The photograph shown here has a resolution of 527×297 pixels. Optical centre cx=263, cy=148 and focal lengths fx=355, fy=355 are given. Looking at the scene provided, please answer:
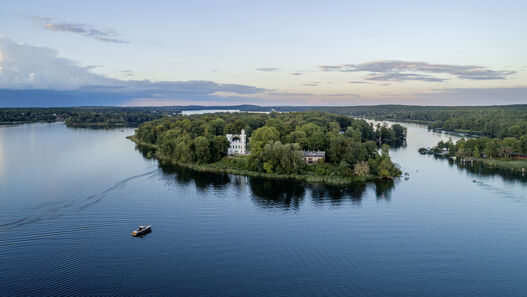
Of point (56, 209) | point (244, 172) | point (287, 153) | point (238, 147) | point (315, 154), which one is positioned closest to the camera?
point (56, 209)

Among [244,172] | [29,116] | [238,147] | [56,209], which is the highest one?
[29,116]

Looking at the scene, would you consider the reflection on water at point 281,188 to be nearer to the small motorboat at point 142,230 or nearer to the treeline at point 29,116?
the small motorboat at point 142,230

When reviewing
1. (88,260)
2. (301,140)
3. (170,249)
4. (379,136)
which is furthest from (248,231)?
(379,136)

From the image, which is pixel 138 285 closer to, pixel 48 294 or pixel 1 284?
pixel 48 294

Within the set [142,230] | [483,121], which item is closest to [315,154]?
[142,230]

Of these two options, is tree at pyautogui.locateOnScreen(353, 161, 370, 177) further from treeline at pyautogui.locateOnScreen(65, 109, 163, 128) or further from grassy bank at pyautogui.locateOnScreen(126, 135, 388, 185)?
treeline at pyautogui.locateOnScreen(65, 109, 163, 128)

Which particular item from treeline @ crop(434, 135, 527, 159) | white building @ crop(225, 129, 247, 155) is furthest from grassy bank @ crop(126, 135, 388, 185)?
treeline @ crop(434, 135, 527, 159)

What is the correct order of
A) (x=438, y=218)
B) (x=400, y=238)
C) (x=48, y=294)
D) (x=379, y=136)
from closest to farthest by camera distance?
(x=48, y=294), (x=400, y=238), (x=438, y=218), (x=379, y=136)

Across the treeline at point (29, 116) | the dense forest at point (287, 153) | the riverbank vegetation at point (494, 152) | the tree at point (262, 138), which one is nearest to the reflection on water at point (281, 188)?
the dense forest at point (287, 153)

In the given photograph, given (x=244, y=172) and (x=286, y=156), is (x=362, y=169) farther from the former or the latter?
(x=244, y=172)
